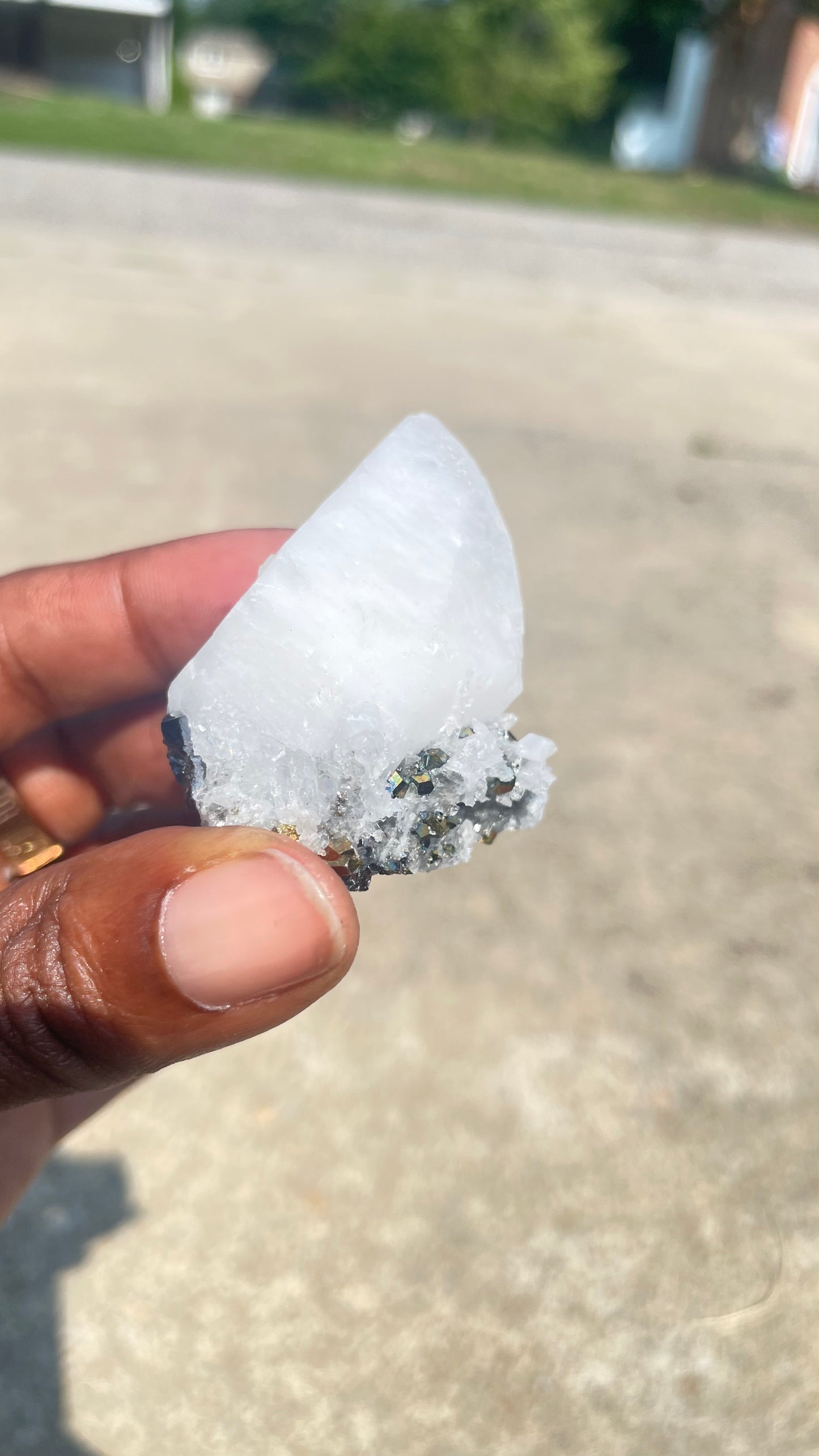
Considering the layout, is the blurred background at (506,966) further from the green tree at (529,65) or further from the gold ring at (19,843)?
the green tree at (529,65)

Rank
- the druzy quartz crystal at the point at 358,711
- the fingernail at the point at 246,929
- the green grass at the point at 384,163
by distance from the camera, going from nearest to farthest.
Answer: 1. the fingernail at the point at 246,929
2. the druzy quartz crystal at the point at 358,711
3. the green grass at the point at 384,163

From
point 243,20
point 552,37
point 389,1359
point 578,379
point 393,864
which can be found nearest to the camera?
point 393,864

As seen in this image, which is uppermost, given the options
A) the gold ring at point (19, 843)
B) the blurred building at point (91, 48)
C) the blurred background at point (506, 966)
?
the gold ring at point (19, 843)

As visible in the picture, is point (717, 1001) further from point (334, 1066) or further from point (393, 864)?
point (393, 864)

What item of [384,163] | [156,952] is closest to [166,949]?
[156,952]

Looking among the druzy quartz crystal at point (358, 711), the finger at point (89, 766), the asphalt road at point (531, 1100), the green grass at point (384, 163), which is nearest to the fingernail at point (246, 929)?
the druzy quartz crystal at point (358, 711)

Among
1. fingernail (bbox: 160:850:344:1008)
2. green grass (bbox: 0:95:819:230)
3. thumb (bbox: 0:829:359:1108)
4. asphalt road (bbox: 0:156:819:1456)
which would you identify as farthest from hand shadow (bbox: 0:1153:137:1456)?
green grass (bbox: 0:95:819:230)

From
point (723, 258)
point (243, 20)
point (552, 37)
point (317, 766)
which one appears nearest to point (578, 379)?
point (723, 258)

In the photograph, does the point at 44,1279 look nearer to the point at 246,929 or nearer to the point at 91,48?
the point at 246,929
